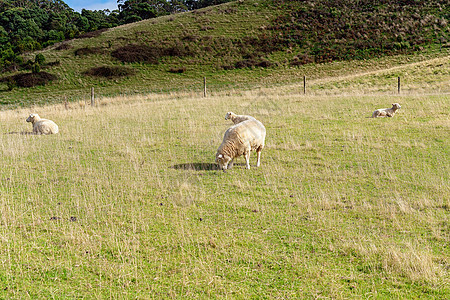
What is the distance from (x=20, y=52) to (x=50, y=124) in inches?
2035

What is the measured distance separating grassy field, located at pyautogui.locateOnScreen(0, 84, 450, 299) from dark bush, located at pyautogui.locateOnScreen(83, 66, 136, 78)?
1527 inches

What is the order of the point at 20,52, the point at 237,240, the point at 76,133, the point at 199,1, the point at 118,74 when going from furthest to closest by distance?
the point at 199,1 → the point at 20,52 → the point at 118,74 → the point at 76,133 → the point at 237,240

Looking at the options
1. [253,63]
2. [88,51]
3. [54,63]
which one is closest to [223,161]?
[253,63]

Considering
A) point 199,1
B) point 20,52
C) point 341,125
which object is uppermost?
point 199,1

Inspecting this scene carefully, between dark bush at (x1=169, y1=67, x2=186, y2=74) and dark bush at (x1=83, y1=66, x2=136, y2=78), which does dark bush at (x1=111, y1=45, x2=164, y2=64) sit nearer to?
dark bush at (x1=169, y1=67, x2=186, y2=74)

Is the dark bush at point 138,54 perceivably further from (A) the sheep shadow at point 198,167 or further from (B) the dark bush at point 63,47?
(A) the sheep shadow at point 198,167

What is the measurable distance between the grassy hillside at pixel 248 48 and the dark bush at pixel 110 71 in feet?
0.44

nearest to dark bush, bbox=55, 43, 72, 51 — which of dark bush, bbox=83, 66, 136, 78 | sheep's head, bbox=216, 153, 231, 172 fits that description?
dark bush, bbox=83, 66, 136, 78

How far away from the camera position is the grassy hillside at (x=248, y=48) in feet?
163

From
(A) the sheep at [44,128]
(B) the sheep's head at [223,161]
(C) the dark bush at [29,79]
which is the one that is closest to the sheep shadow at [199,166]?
(B) the sheep's head at [223,161]

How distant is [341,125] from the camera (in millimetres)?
16875

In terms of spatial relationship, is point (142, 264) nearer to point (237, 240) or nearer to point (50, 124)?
point (237, 240)

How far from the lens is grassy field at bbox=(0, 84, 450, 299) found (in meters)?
5.11

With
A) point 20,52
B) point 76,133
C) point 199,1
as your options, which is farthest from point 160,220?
point 199,1
